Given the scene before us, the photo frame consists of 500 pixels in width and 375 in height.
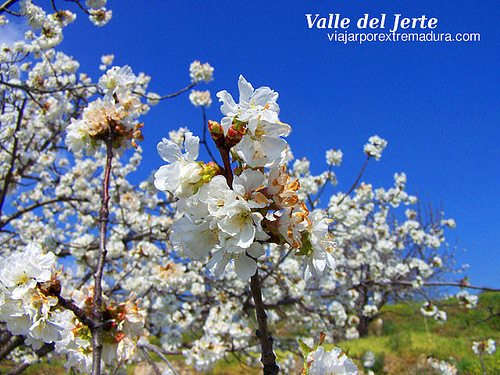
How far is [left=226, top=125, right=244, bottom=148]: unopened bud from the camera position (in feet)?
2.76

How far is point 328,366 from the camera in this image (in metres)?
1.05

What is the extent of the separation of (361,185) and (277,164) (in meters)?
7.15

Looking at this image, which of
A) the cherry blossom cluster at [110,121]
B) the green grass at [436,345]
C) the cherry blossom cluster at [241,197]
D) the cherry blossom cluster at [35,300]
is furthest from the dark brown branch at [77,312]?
the green grass at [436,345]

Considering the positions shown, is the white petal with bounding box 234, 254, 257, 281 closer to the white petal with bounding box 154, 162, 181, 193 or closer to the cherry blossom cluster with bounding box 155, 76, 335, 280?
the cherry blossom cluster with bounding box 155, 76, 335, 280

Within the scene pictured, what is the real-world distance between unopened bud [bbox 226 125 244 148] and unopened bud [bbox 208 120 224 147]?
20mm

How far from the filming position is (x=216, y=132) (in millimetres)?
856

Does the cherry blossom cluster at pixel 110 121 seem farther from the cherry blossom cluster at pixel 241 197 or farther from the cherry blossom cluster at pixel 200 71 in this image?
the cherry blossom cluster at pixel 200 71

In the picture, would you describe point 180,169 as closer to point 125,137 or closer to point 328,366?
point 328,366

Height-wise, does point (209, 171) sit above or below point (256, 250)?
above

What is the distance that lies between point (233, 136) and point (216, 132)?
0.16 feet

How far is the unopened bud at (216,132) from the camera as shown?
854 mm

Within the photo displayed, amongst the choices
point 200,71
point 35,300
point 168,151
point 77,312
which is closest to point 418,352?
point 200,71

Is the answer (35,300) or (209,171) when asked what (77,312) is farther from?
(209,171)

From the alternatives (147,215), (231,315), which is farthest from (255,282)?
(147,215)
